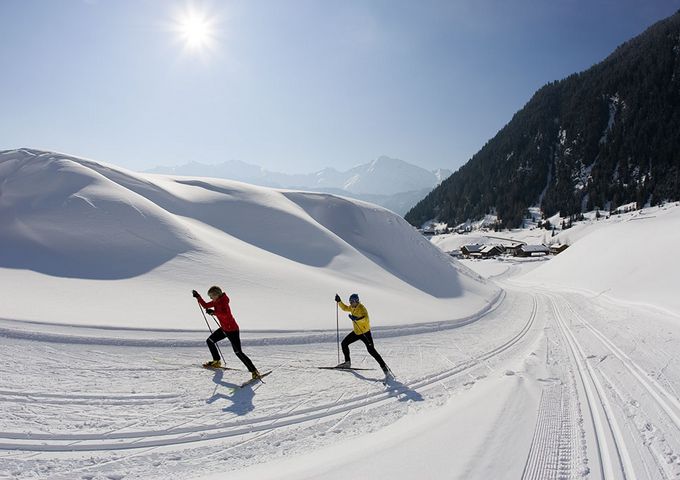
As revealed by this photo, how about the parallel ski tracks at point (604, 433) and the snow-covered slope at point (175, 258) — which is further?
the snow-covered slope at point (175, 258)

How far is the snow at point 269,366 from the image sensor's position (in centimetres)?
440

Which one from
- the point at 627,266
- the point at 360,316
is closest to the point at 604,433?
the point at 360,316

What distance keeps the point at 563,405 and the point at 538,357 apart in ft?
13.1

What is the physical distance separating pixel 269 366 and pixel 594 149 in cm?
20396

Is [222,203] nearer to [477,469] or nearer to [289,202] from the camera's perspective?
[289,202]

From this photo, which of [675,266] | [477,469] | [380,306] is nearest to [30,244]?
[380,306]

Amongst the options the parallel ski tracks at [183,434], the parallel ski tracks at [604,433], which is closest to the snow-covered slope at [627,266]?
the parallel ski tracks at [604,433]

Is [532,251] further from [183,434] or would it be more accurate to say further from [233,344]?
[183,434]

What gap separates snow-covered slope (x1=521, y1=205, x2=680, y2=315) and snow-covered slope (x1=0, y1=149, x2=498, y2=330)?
9.83 meters

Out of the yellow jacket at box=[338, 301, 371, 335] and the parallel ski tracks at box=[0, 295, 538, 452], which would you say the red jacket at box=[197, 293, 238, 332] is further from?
the yellow jacket at box=[338, 301, 371, 335]

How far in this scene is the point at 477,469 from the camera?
412 centimetres

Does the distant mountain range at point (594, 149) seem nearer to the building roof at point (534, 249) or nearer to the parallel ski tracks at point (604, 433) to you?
the building roof at point (534, 249)

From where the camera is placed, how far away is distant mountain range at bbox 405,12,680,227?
144m

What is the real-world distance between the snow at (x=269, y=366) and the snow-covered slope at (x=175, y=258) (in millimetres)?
93
